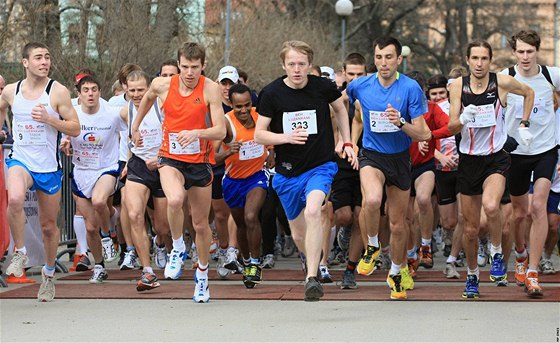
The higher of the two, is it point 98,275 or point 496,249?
point 496,249

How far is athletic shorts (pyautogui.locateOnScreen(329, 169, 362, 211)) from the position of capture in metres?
13.2

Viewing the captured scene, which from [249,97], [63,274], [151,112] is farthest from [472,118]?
[63,274]

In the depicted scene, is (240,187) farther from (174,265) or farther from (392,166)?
(392,166)

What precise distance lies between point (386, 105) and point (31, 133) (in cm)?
327

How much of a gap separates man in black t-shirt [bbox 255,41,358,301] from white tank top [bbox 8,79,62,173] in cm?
204

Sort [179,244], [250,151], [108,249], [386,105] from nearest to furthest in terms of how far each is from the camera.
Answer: [386,105], [179,244], [250,151], [108,249]

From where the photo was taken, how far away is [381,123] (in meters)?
10.7

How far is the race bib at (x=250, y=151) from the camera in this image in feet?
42.4

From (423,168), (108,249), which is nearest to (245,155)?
(108,249)

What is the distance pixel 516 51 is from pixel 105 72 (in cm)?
1195

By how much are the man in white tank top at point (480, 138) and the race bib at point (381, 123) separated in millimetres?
533

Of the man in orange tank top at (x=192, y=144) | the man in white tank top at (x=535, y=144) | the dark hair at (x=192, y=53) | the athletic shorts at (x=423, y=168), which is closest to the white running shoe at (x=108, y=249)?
the man in orange tank top at (x=192, y=144)

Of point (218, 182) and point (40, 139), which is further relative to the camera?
point (218, 182)

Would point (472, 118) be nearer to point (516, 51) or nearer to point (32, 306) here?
point (516, 51)
